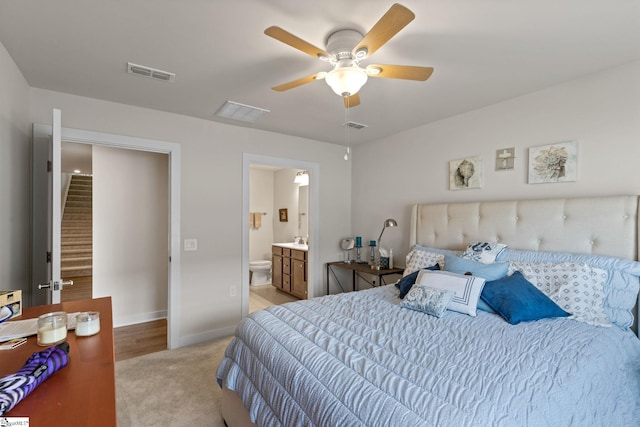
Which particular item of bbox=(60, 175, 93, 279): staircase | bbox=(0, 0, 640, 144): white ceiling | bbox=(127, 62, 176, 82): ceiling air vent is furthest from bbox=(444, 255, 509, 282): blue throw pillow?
bbox=(60, 175, 93, 279): staircase

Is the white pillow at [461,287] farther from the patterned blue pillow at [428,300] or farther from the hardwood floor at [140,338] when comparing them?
the hardwood floor at [140,338]

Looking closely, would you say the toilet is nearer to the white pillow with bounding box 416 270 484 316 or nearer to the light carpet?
the light carpet

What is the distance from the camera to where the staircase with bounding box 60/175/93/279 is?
6367 mm

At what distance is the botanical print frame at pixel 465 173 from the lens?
116 inches

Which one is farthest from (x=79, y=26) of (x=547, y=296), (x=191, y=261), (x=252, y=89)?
(x=547, y=296)

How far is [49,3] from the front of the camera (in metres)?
1.53

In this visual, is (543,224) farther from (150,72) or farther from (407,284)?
(150,72)

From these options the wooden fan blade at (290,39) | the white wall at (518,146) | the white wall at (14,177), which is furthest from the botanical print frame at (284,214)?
the wooden fan blade at (290,39)

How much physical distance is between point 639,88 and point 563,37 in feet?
2.59

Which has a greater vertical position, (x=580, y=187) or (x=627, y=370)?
(x=580, y=187)

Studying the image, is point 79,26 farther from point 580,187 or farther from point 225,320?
point 580,187

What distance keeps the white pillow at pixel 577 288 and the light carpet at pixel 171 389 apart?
2.41 m

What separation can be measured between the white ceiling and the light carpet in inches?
96.8

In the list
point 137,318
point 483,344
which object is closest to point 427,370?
point 483,344
